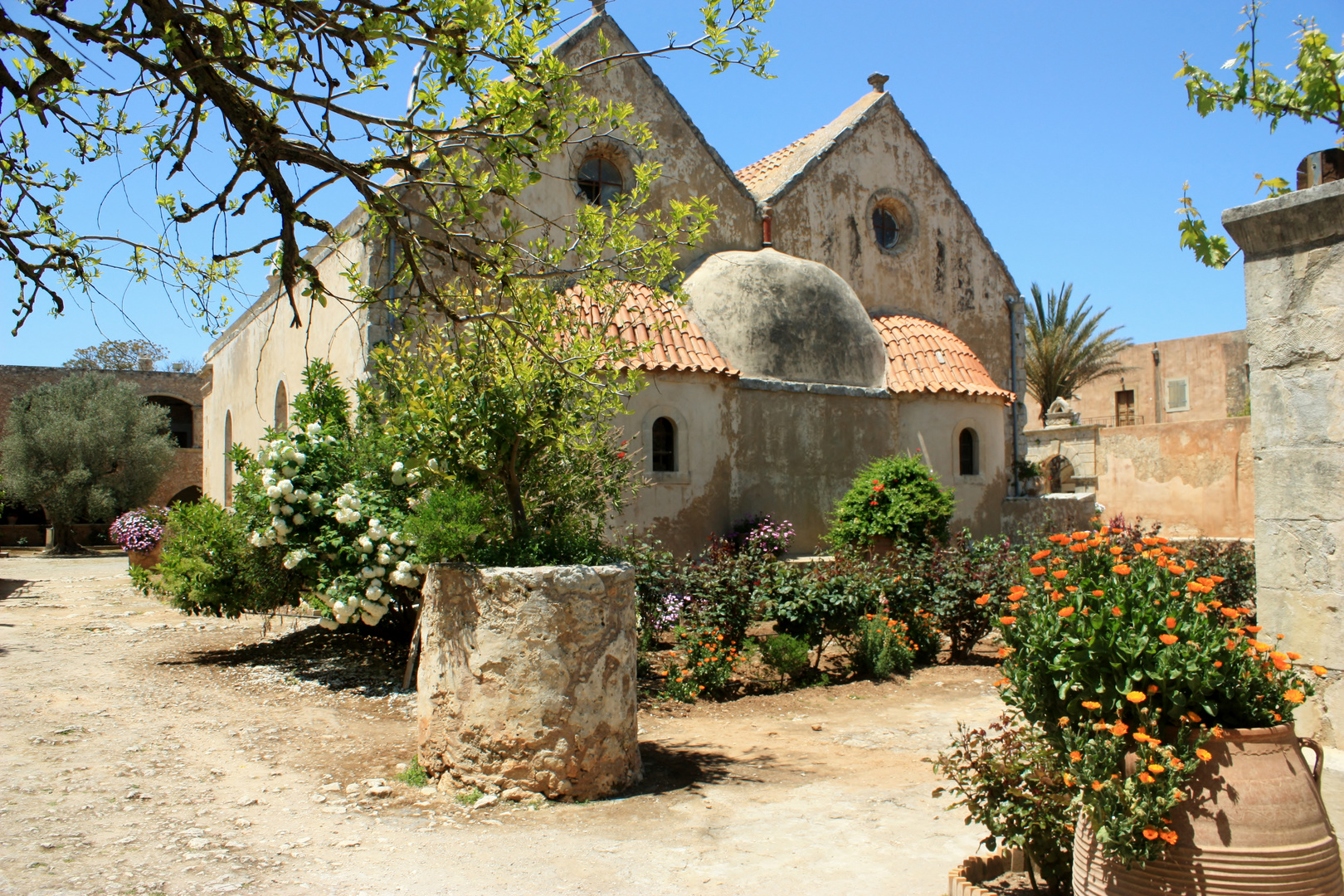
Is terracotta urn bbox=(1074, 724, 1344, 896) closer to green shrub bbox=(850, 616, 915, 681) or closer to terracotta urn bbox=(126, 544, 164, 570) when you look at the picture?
green shrub bbox=(850, 616, 915, 681)

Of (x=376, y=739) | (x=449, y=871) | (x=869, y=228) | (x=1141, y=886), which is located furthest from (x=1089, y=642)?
(x=869, y=228)

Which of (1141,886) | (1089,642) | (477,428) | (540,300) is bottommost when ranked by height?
(1141,886)

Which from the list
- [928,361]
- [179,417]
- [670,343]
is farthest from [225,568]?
[179,417]

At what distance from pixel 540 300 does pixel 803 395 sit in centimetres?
845

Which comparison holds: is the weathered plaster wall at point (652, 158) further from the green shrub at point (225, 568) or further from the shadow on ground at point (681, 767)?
the shadow on ground at point (681, 767)

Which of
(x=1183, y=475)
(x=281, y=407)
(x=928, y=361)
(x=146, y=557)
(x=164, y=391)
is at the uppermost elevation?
(x=164, y=391)

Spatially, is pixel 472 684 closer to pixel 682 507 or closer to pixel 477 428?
pixel 477 428

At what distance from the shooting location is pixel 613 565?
571 cm

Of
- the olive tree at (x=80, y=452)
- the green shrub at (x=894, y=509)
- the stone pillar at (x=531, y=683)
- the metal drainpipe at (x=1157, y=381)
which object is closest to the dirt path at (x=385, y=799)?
the stone pillar at (x=531, y=683)

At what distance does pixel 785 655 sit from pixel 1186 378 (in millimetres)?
29235

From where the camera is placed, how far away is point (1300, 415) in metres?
3.75

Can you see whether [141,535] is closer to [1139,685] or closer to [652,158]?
[652,158]

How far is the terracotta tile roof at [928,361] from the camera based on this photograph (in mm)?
14602

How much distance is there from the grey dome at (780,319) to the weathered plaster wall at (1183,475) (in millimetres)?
11645
